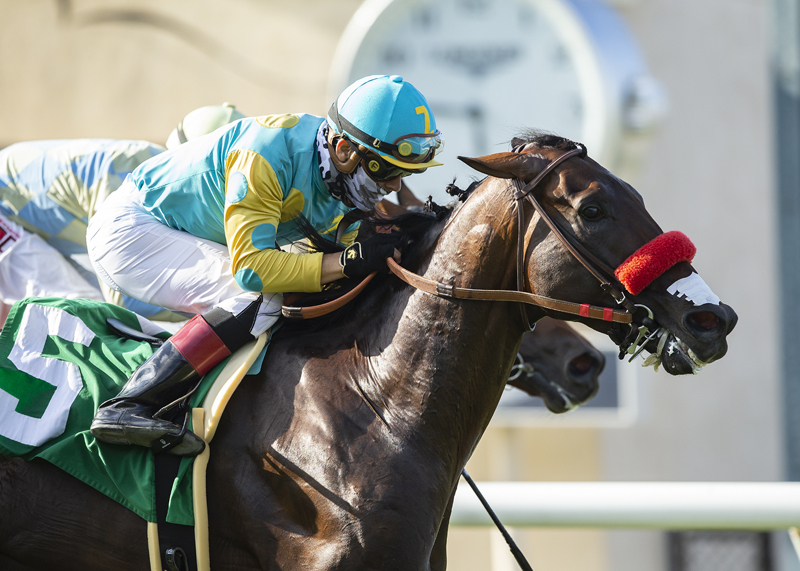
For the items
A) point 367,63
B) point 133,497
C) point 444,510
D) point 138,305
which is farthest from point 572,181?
point 367,63

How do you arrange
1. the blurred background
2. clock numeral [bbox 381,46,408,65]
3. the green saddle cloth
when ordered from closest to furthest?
the green saddle cloth < clock numeral [bbox 381,46,408,65] < the blurred background

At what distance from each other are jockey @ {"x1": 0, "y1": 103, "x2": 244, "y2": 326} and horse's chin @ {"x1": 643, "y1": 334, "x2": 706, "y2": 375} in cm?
200

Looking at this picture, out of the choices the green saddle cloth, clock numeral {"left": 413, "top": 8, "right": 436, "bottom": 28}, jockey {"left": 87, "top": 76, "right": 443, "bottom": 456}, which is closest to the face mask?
jockey {"left": 87, "top": 76, "right": 443, "bottom": 456}

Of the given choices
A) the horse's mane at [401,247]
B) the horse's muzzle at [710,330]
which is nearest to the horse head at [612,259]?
the horse's muzzle at [710,330]

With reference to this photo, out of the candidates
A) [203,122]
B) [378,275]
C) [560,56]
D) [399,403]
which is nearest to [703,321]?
[399,403]

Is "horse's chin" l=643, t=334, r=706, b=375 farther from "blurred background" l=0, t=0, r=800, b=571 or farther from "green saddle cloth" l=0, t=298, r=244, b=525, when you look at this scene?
"blurred background" l=0, t=0, r=800, b=571

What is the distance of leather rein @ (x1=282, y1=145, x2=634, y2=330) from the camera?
7.46 feet

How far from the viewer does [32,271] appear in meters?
3.56

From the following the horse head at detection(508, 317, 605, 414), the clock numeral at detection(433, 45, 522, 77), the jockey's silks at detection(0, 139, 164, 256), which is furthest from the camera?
the clock numeral at detection(433, 45, 522, 77)

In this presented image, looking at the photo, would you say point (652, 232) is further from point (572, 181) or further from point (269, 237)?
point (269, 237)

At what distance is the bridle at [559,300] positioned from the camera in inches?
89.3

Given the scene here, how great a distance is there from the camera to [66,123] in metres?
6.49

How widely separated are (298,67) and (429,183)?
162 cm

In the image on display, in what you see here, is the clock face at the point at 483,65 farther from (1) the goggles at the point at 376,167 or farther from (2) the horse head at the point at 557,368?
(1) the goggles at the point at 376,167
